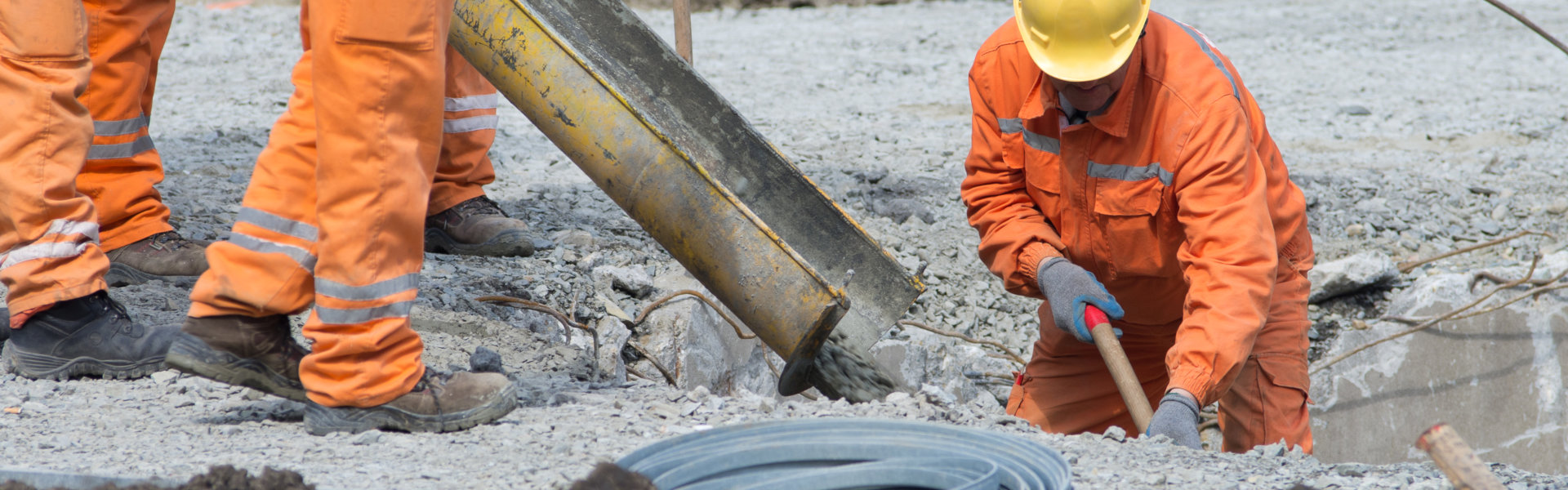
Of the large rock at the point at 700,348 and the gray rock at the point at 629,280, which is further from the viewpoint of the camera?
the gray rock at the point at 629,280

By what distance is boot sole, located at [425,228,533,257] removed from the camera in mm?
3861

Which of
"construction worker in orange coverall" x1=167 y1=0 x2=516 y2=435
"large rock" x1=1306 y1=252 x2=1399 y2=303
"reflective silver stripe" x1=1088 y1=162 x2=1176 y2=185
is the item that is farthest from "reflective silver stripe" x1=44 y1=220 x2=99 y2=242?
"large rock" x1=1306 y1=252 x2=1399 y2=303

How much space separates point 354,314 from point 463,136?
1934 mm

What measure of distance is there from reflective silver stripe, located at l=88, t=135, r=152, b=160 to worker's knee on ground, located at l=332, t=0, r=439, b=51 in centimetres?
161

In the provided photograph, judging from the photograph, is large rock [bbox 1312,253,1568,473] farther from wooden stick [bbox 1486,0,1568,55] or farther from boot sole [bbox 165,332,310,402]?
boot sole [bbox 165,332,310,402]

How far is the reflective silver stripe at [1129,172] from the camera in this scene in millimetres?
2861

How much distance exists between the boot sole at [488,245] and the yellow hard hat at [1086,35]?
78.0 inches

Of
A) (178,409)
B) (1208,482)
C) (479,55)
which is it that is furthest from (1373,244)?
(178,409)

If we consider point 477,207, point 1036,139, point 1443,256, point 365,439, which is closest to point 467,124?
point 477,207

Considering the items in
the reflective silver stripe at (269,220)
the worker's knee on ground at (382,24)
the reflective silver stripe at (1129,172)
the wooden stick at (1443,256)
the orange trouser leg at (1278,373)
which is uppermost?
the worker's knee on ground at (382,24)

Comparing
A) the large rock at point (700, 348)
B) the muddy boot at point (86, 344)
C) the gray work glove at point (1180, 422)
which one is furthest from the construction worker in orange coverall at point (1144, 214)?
the muddy boot at point (86, 344)

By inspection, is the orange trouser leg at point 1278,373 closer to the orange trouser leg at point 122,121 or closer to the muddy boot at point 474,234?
the muddy boot at point 474,234

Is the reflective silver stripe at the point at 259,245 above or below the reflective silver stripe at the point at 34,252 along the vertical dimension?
above

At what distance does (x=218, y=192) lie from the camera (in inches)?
167
